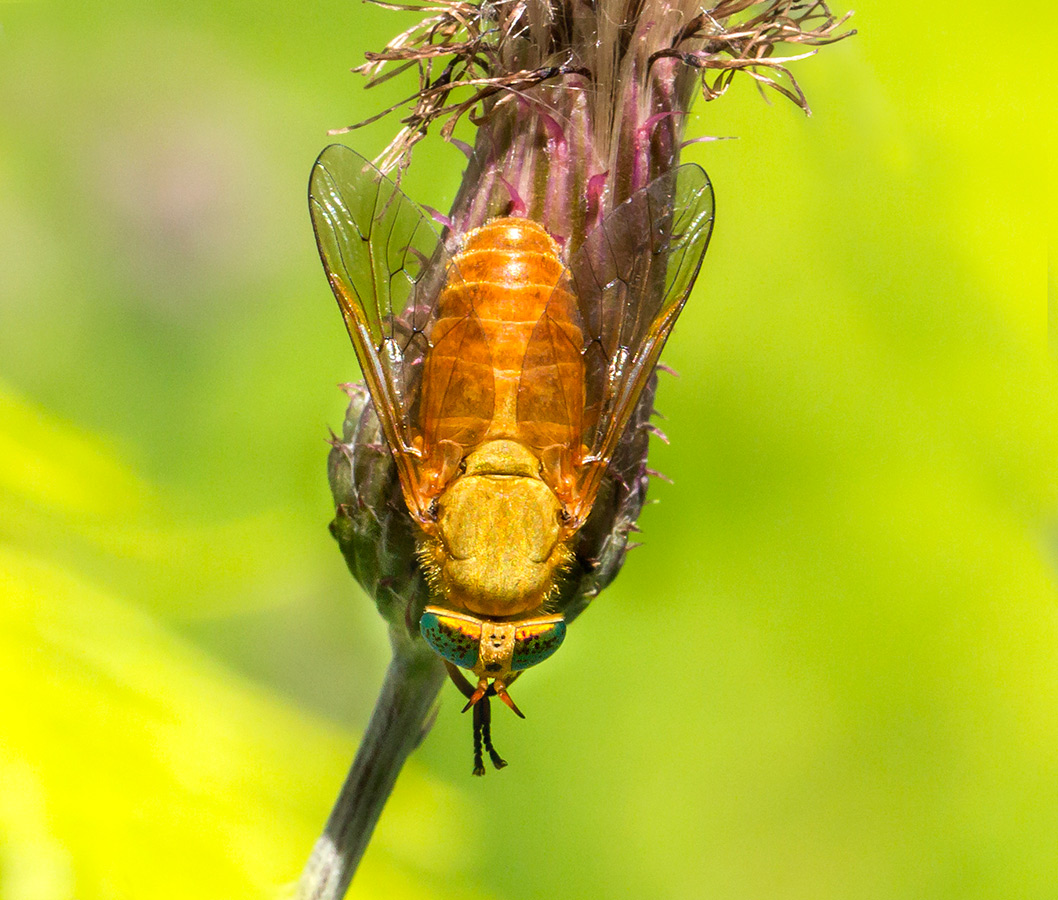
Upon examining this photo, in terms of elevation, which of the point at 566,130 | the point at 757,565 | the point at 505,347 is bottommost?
the point at 757,565

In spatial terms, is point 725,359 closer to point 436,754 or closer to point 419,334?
point 436,754

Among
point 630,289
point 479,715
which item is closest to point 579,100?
point 630,289

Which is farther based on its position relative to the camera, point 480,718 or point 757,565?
point 757,565

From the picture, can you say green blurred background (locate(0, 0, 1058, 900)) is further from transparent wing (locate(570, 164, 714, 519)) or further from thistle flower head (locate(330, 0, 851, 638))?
transparent wing (locate(570, 164, 714, 519))

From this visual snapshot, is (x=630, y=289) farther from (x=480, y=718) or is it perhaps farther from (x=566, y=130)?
(x=480, y=718)

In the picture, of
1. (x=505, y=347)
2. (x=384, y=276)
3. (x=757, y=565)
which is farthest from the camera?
(x=757, y=565)

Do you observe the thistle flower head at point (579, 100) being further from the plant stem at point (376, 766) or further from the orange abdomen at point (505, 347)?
the plant stem at point (376, 766)

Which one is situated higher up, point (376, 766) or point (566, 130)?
point (566, 130)
